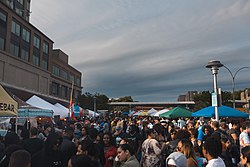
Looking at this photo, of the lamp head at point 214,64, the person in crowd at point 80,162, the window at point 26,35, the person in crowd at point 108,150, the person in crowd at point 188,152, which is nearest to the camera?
the person in crowd at point 80,162

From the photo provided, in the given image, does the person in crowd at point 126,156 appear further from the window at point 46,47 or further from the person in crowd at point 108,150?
the window at point 46,47

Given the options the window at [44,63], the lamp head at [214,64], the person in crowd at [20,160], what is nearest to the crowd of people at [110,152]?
the person in crowd at [20,160]

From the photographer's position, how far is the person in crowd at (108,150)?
224 inches

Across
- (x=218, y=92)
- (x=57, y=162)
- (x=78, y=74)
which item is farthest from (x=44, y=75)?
(x=57, y=162)

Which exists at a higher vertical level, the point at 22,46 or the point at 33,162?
the point at 22,46

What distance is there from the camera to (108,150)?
611 cm

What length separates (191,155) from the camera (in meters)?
4.64

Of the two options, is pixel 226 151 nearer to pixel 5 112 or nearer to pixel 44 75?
pixel 5 112

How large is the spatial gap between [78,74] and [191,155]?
276 feet

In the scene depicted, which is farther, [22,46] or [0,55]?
[22,46]

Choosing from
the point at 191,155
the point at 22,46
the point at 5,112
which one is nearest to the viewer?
the point at 191,155

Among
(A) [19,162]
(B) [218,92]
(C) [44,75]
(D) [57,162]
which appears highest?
(C) [44,75]

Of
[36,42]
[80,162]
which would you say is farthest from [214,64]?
[36,42]

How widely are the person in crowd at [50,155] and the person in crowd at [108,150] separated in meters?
1.02
